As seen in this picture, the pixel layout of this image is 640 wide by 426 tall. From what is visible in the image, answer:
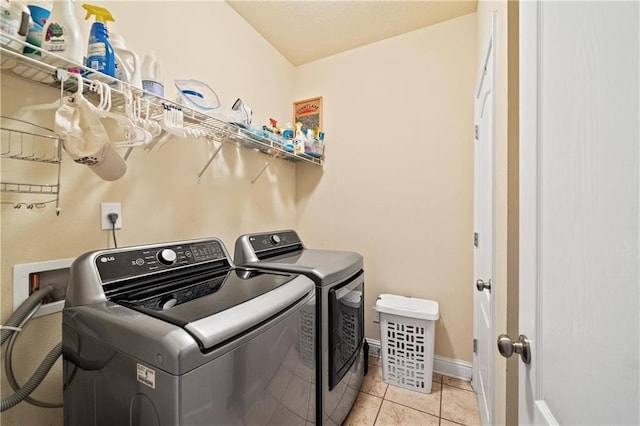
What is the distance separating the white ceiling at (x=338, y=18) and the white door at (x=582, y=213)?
1629mm

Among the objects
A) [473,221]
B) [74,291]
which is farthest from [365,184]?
[74,291]

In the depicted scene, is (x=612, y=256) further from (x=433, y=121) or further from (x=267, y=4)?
(x=267, y=4)

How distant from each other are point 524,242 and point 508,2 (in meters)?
0.90

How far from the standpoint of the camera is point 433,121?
2.08m

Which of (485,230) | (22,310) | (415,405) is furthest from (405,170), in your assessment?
(22,310)

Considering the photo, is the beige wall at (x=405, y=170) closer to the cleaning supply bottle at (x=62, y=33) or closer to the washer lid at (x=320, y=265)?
the washer lid at (x=320, y=265)

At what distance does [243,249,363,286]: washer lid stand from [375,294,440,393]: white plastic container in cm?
51

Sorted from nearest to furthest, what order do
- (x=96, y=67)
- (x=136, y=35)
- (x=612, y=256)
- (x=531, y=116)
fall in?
(x=612, y=256)
(x=531, y=116)
(x=96, y=67)
(x=136, y=35)

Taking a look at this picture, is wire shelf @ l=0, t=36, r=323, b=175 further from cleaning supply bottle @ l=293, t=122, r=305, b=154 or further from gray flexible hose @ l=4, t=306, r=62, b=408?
gray flexible hose @ l=4, t=306, r=62, b=408

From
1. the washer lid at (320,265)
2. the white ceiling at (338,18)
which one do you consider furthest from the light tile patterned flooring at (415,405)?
the white ceiling at (338,18)

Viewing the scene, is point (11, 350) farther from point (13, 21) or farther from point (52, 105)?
point (13, 21)

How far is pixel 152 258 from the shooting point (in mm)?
1060

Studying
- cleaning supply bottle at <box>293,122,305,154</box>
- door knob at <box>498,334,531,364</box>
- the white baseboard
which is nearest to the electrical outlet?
cleaning supply bottle at <box>293,122,305,154</box>

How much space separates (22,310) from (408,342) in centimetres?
200
